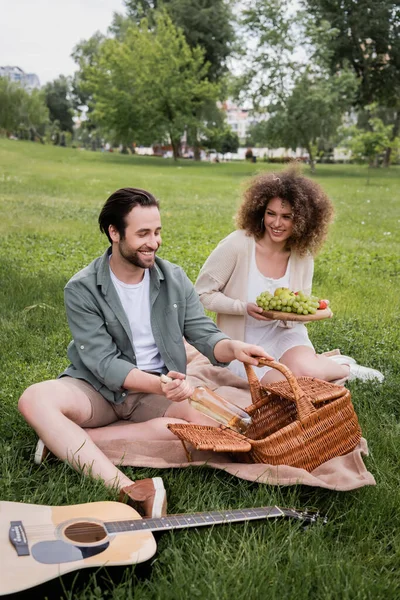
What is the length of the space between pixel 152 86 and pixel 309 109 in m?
11.9

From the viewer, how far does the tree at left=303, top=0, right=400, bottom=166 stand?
34.4 m

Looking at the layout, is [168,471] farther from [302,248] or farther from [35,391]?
[302,248]

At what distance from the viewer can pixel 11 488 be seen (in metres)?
3.12

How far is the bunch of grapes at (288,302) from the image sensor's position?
4.24m

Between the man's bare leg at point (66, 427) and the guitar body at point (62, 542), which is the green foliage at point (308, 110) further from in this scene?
the guitar body at point (62, 542)

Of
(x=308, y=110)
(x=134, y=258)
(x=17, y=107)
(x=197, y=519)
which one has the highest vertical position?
(x=17, y=107)

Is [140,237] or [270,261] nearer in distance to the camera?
[140,237]

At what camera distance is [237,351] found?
11.7ft

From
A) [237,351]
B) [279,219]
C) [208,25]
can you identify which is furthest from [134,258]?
[208,25]

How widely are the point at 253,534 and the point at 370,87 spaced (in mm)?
38124

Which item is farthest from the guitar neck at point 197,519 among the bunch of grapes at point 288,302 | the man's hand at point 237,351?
the bunch of grapes at point 288,302

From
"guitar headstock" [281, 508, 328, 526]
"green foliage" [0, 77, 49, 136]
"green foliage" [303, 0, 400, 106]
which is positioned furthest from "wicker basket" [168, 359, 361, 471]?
"green foliage" [0, 77, 49, 136]

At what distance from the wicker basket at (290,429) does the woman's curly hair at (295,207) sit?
1281 mm

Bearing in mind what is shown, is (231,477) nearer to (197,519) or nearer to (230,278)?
(197,519)
